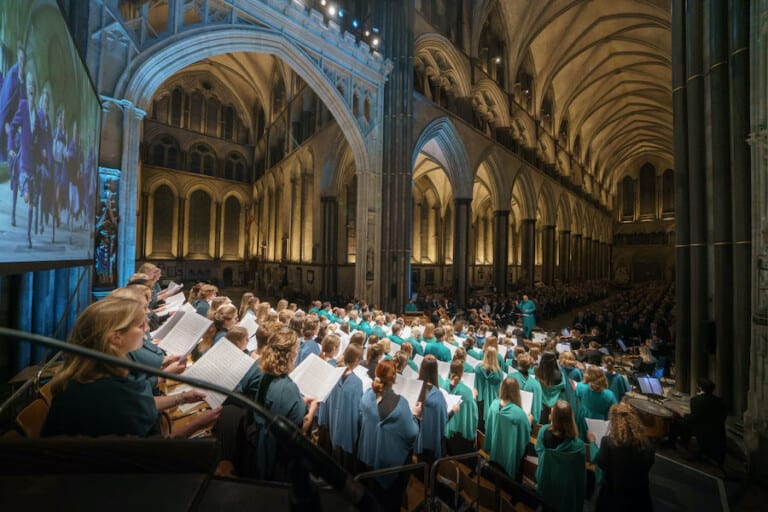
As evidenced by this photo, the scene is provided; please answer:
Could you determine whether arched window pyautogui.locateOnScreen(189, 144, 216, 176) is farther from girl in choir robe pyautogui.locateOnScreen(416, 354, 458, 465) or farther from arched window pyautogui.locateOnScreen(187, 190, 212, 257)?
girl in choir robe pyautogui.locateOnScreen(416, 354, 458, 465)

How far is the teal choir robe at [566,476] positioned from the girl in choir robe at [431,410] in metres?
0.91

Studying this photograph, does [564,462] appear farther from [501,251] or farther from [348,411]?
[501,251]

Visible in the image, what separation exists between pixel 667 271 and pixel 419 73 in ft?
124

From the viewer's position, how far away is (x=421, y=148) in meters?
15.6

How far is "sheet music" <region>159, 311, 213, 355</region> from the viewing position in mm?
2967

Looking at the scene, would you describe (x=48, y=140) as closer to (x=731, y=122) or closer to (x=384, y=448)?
(x=384, y=448)

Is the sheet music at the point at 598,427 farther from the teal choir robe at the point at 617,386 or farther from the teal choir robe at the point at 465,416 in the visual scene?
the teal choir robe at the point at 617,386

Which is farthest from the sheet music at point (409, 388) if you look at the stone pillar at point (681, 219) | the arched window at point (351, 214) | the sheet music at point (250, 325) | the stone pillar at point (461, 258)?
the arched window at point (351, 214)

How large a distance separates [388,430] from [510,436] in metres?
1.21

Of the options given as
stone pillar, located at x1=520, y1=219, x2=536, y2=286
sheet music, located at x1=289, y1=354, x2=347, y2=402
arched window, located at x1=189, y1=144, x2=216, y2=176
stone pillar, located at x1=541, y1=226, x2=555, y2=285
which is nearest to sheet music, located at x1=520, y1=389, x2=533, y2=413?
sheet music, located at x1=289, y1=354, x2=347, y2=402

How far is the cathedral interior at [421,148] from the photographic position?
210 inches

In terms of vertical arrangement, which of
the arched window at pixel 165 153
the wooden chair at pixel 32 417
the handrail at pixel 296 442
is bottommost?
the wooden chair at pixel 32 417

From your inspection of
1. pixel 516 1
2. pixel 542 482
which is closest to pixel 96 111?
pixel 542 482

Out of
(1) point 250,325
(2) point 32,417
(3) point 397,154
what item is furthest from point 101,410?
(3) point 397,154
